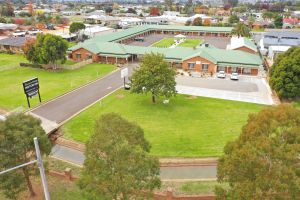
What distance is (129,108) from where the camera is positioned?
41031 mm

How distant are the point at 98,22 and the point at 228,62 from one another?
330 ft

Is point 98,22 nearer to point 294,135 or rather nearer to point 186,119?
point 186,119

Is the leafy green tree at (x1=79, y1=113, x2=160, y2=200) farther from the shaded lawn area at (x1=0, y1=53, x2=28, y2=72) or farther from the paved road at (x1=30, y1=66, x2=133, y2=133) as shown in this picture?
the shaded lawn area at (x1=0, y1=53, x2=28, y2=72)

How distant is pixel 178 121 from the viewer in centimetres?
3691

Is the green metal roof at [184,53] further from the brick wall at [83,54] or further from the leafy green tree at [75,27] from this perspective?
the leafy green tree at [75,27]

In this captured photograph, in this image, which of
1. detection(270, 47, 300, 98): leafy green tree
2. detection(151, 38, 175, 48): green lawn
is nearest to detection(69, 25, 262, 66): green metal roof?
detection(270, 47, 300, 98): leafy green tree

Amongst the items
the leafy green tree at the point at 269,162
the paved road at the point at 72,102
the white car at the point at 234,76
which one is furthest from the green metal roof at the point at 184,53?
the leafy green tree at the point at 269,162

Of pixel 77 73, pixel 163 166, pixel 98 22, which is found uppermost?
pixel 98 22

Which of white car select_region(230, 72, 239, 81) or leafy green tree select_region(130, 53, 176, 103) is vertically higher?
leafy green tree select_region(130, 53, 176, 103)

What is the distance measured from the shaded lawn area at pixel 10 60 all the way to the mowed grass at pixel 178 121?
29.5m

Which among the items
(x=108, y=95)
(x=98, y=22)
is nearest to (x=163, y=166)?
(x=108, y=95)

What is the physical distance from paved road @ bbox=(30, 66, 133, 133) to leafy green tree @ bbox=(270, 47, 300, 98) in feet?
82.1

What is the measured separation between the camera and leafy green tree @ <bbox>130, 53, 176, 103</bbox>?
4009 centimetres

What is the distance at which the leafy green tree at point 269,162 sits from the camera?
15539 mm
